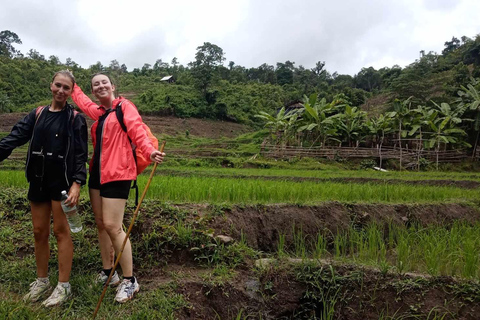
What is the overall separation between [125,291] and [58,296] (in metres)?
0.45

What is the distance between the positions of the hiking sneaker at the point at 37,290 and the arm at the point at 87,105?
4.22 feet

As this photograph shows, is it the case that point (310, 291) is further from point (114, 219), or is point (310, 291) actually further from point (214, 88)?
point (214, 88)

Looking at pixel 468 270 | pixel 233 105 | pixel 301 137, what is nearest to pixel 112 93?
pixel 468 270

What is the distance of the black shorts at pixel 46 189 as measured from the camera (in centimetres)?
232

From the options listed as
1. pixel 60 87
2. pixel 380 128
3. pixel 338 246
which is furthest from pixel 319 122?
pixel 60 87

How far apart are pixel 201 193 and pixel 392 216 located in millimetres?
2846

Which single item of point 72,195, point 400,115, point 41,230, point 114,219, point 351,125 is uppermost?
point 400,115

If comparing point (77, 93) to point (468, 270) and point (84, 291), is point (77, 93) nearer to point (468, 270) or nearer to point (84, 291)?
point (84, 291)

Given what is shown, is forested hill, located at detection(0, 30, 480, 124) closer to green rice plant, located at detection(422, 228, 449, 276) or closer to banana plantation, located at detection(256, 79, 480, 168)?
banana plantation, located at detection(256, 79, 480, 168)

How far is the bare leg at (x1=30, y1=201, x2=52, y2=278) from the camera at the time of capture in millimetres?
2393

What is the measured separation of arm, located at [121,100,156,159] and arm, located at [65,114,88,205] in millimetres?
375

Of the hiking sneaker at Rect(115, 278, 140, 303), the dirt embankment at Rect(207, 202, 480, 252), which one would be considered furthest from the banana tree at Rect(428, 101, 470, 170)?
the hiking sneaker at Rect(115, 278, 140, 303)

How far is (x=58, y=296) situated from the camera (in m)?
2.30

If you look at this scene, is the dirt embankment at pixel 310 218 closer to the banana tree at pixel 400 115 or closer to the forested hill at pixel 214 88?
the banana tree at pixel 400 115
